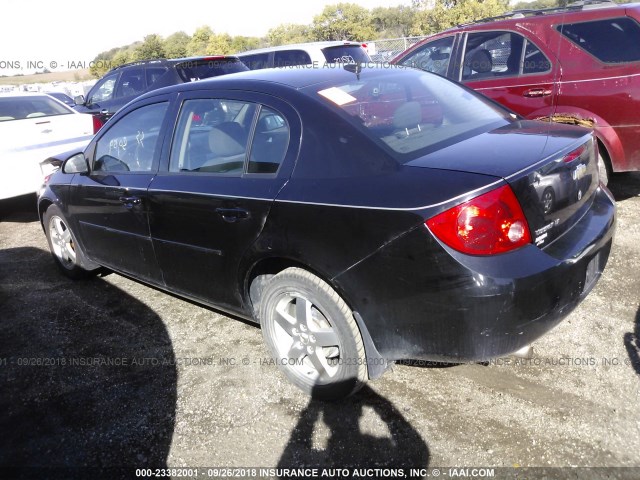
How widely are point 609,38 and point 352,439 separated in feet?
13.9

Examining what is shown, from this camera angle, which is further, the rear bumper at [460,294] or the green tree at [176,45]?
the green tree at [176,45]

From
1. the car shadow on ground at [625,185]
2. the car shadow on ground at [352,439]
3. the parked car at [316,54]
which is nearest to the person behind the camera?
the car shadow on ground at [352,439]

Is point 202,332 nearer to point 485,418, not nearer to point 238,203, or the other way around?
point 238,203

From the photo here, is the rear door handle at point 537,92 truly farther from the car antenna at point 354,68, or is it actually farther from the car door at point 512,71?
the car antenna at point 354,68

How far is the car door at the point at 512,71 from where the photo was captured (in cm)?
495

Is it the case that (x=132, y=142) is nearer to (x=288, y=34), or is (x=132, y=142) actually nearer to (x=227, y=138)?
(x=227, y=138)

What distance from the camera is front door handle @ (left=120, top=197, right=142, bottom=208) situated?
3.43 meters

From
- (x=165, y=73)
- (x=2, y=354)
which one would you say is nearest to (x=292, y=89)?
(x=2, y=354)

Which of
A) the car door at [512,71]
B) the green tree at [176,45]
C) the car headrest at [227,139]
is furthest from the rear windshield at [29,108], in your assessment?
the green tree at [176,45]

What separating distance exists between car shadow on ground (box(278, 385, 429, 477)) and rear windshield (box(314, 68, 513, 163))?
1296 millimetres

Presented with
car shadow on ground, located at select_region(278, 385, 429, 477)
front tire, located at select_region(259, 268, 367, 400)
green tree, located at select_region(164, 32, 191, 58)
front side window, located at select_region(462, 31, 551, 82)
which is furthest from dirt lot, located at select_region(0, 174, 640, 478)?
green tree, located at select_region(164, 32, 191, 58)

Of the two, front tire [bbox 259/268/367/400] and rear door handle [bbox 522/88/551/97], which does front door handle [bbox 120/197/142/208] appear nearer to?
front tire [bbox 259/268/367/400]

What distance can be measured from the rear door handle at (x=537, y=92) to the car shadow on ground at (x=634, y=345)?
8.39 feet

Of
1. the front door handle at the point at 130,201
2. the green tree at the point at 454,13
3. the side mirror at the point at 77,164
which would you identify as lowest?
the front door handle at the point at 130,201
